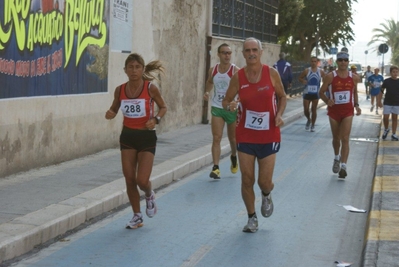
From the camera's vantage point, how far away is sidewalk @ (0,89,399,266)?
8.12m

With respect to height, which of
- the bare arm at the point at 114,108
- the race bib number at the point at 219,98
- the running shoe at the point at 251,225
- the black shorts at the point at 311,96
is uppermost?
the bare arm at the point at 114,108

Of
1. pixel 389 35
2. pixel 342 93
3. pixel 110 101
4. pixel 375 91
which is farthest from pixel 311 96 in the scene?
pixel 389 35

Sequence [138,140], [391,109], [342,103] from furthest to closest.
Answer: [391,109]
[342,103]
[138,140]

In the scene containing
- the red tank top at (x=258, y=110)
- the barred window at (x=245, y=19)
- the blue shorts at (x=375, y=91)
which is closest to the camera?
the red tank top at (x=258, y=110)

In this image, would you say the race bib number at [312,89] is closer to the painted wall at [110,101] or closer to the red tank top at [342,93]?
the painted wall at [110,101]

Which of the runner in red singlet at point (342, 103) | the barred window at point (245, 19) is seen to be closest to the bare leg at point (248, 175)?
the runner in red singlet at point (342, 103)

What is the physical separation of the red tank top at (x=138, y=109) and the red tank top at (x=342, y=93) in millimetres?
5430

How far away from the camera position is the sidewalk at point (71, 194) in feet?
26.6

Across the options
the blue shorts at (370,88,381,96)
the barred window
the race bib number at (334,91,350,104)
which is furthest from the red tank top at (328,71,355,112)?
the blue shorts at (370,88,381,96)

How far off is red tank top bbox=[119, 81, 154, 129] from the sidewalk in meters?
1.18

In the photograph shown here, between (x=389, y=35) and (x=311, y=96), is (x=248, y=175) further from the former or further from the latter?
(x=389, y=35)

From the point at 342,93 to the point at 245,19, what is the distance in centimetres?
1578

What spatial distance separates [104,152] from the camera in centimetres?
1562

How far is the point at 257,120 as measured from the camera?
895 centimetres
